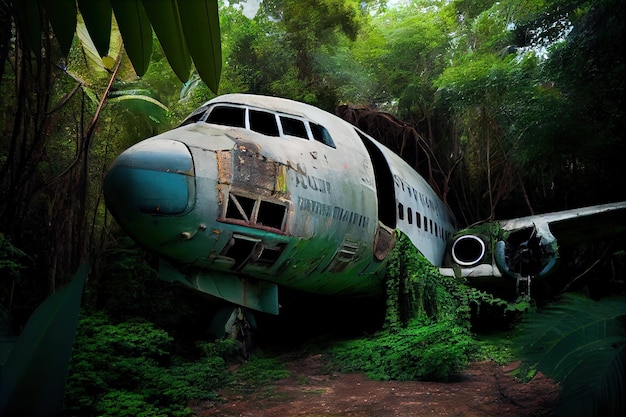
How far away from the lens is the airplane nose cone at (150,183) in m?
4.30

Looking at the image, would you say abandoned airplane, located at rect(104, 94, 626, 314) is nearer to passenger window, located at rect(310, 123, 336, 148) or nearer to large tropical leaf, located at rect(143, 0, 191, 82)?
passenger window, located at rect(310, 123, 336, 148)

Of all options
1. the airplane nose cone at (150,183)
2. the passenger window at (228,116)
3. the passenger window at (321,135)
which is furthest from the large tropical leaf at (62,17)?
the passenger window at (321,135)

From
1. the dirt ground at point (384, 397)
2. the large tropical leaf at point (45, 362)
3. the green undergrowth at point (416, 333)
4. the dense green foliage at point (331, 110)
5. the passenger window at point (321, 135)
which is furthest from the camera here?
the passenger window at point (321, 135)

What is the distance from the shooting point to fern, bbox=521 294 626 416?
1.19 m

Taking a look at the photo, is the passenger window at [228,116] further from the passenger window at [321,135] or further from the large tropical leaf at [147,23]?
the large tropical leaf at [147,23]

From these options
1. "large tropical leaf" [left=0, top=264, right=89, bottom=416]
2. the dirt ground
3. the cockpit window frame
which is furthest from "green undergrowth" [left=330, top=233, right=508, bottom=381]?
"large tropical leaf" [left=0, top=264, right=89, bottom=416]

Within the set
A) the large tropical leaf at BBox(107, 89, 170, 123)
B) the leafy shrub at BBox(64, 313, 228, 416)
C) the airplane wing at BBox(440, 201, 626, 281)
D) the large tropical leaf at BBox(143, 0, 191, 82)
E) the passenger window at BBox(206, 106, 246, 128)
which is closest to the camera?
the large tropical leaf at BBox(143, 0, 191, 82)

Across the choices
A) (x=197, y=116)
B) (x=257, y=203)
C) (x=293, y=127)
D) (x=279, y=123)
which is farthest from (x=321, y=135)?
(x=257, y=203)

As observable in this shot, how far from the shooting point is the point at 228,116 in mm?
5801

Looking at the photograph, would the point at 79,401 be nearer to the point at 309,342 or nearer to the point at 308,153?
the point at 308,153

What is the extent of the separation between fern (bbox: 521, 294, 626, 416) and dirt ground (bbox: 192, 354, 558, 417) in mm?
2486

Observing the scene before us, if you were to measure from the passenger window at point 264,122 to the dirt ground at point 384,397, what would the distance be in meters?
3.24

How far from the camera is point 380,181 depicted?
27.2 ft

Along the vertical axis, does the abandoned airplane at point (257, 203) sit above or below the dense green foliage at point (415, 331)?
above
